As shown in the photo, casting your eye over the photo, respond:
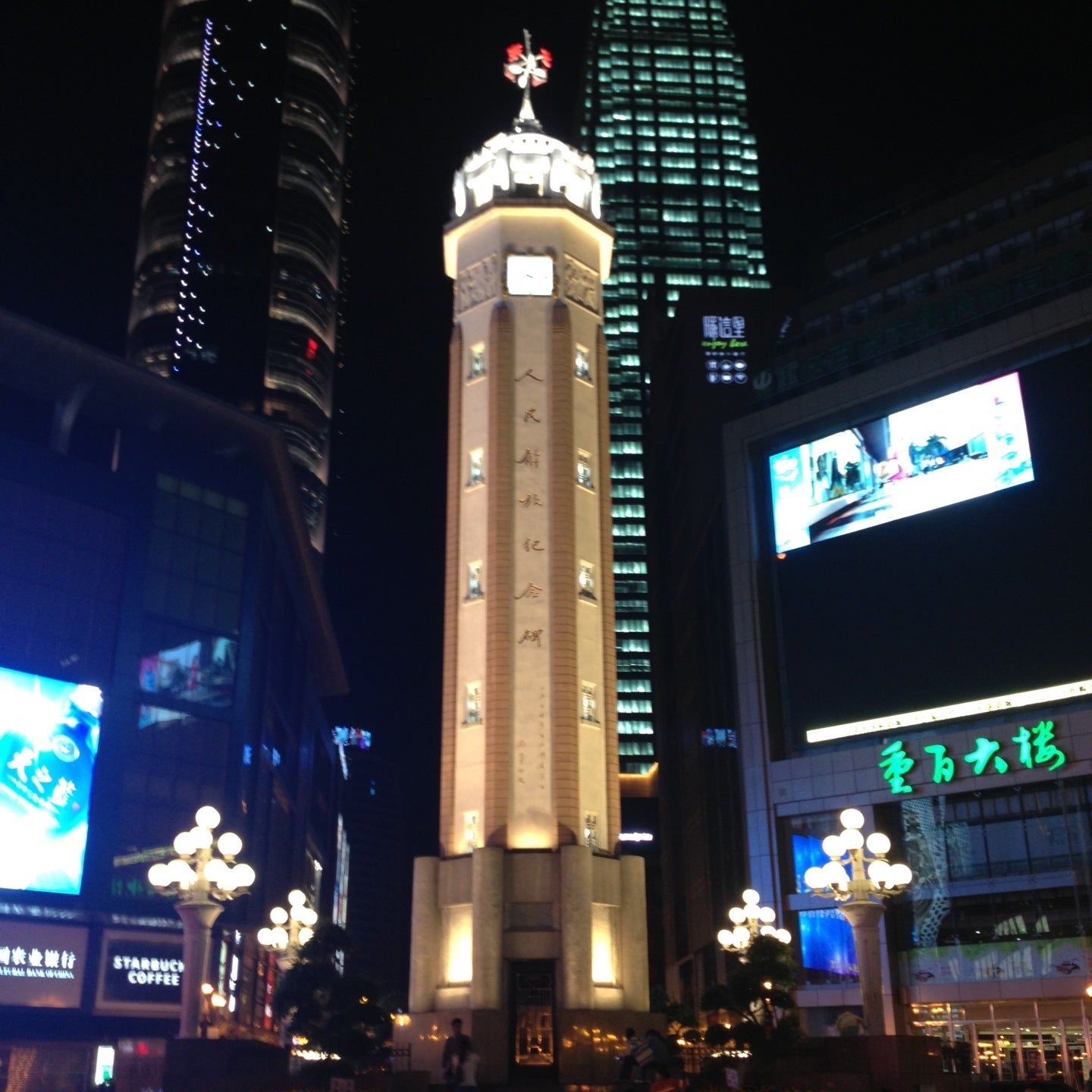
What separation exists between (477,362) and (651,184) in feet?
437

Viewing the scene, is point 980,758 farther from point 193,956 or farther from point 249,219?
point 249,219

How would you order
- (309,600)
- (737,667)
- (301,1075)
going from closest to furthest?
(301,1075) < (737,667) < (309,600)

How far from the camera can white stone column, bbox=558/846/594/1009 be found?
36594mm

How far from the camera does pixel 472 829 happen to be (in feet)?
129

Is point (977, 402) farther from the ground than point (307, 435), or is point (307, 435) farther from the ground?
point (307, 435)

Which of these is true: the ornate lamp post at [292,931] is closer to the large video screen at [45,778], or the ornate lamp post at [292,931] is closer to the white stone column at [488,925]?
the white stone column at [488,925]

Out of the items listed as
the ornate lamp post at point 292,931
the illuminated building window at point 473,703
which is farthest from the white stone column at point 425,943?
the illuminated building window at point 473,703

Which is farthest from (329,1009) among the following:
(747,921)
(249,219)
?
(249,219)

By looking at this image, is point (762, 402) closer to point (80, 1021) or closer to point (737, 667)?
point (737, 667)

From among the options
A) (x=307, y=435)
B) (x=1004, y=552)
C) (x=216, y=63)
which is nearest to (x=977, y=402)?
(x=1004, y=552)

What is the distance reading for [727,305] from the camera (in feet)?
279

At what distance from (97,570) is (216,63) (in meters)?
107

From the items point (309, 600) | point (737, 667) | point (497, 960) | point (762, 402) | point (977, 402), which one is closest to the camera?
point (497, 960)

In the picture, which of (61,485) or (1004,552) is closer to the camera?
(1004,552)
